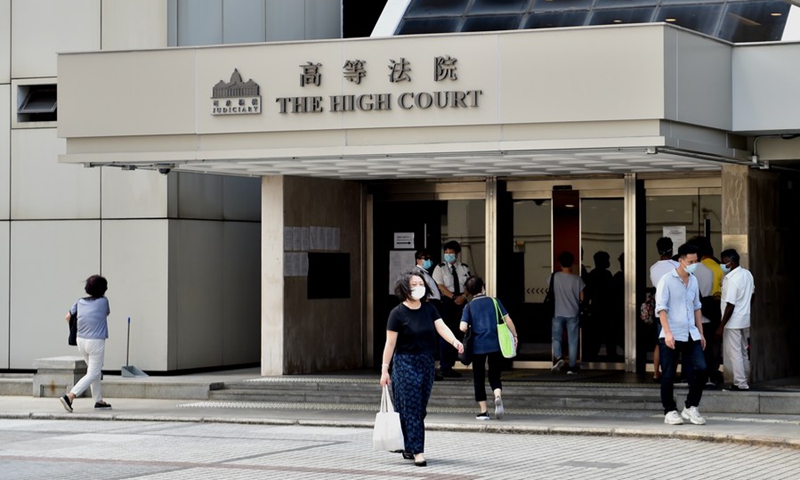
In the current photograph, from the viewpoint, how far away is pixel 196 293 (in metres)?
21.9

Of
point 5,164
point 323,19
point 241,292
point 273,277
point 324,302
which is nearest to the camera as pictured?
point 273,277

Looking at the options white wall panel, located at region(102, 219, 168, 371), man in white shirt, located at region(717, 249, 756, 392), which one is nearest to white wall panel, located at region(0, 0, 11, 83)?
white wall panel, located at region(102, 219, 168, 371)

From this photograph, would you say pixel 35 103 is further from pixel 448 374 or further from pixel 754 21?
pixel 754 21

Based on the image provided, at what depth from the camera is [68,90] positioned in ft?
60.3

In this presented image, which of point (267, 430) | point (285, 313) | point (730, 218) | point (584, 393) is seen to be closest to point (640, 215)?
point (730, 218)

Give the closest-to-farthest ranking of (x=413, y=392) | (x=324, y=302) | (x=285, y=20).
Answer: (x=413, y=392) → (x=324, y=302) → (x=285, y=20)

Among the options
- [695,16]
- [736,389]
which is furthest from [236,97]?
[736,389]

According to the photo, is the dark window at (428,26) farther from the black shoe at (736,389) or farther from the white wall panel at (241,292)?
the black shoe at (736,389)

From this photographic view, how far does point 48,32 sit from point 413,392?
1192 cm

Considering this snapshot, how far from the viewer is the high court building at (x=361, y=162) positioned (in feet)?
54.2

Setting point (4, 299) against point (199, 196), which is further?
point (4, 299)

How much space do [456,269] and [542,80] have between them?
182 inches

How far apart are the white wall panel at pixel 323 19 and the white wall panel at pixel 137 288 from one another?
487cm

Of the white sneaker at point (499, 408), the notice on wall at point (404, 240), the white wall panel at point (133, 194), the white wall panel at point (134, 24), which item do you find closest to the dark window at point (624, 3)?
the notice on wall at point (404, 240)
